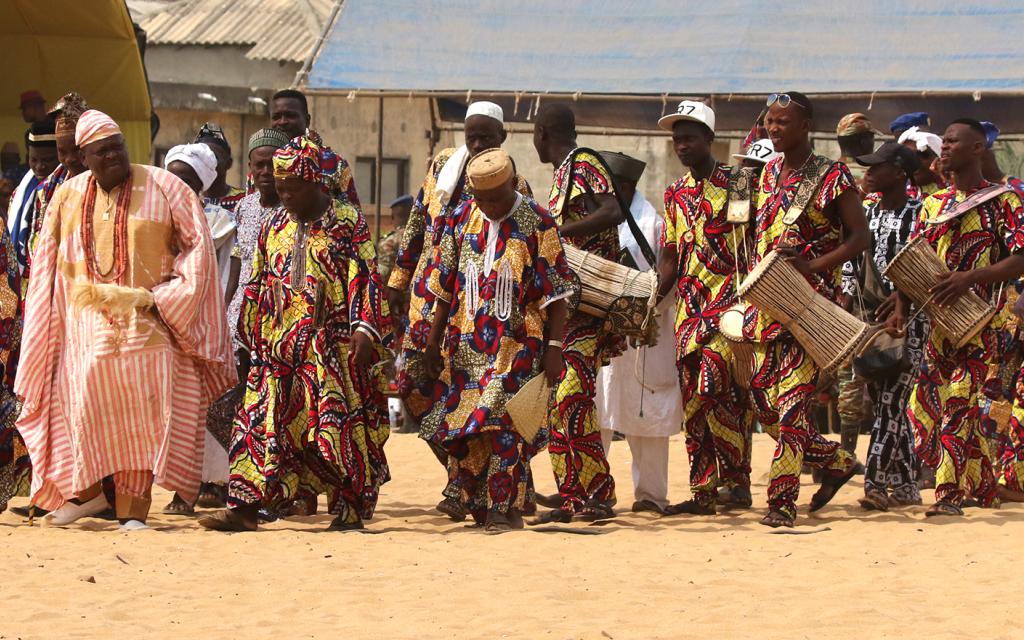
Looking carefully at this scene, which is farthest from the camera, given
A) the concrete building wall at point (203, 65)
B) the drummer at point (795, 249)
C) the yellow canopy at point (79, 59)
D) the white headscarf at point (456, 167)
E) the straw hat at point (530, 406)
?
the concrete building wall at point (203, 65)

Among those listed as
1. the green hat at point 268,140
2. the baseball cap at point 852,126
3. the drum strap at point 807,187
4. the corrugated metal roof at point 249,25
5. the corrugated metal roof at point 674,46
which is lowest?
the drum strap at point 807,187

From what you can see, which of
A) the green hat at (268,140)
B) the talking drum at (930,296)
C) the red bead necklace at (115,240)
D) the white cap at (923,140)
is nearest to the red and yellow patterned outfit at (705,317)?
the talking drum at (930,296)

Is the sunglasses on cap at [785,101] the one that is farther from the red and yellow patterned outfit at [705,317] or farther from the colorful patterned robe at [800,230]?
the red and yellow patterned outfit at [705,317]

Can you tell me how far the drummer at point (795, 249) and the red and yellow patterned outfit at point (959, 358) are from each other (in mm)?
843

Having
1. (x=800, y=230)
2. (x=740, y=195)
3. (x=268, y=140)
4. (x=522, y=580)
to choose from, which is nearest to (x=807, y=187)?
(x=800, y=230)

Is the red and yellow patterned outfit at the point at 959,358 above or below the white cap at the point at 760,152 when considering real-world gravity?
below

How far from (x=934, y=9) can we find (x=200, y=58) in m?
17.1

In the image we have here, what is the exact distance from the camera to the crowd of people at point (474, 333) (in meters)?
8.77

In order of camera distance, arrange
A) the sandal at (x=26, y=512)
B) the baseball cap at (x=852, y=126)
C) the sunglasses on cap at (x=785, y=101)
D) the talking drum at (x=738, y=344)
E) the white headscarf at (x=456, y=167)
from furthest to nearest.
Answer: the baseball cap at (x=852, y=126), the sandal at (x=26, y=512), the white headscarf at (x=456, y=167), the talking drum at (x=738, y=344), the sunglasses on cap at (x=785, y=101)

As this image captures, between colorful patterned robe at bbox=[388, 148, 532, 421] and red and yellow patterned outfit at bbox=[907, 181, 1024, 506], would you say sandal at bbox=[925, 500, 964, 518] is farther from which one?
colorful patterned robe at bbox=[388, 148, 532, 421]

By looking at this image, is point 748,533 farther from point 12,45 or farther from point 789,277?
point 12,45

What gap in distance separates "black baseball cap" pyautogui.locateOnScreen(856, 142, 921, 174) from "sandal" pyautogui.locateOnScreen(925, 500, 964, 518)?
1.94 m

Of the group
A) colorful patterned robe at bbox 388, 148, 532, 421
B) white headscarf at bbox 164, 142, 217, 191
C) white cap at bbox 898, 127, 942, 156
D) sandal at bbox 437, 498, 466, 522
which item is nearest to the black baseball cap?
white cap at bbox 898, 127, 942, 156

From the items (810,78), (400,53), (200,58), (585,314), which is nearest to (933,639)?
(585,314)
